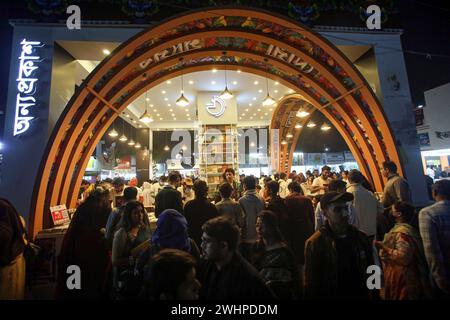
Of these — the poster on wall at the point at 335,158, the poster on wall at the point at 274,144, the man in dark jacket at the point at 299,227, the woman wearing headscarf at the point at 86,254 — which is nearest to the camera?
the woman wearing headscarf at the point at 86,254

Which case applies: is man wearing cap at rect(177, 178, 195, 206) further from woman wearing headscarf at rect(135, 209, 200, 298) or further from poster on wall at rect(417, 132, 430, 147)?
poster on wall at rect(417, 132, 430, 147)

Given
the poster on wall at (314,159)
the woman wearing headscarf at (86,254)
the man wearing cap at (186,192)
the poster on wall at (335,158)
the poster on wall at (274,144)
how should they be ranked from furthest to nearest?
the poster on wall at (314,159)
the poster on wall at (335,158)
the poster on wall at (274,144)
the man wearing cap at (186,192)
the woman wearing headscarf at (86,254)

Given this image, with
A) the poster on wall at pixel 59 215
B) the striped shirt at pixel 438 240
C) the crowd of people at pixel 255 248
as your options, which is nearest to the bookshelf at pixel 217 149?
the poster on wall at pixel 59 215

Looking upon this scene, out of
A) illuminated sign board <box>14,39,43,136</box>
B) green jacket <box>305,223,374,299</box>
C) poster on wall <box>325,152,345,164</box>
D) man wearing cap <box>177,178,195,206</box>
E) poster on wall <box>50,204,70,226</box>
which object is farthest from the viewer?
poster on wall <box>325,152,345,164</box>

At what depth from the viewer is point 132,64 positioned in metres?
5.70

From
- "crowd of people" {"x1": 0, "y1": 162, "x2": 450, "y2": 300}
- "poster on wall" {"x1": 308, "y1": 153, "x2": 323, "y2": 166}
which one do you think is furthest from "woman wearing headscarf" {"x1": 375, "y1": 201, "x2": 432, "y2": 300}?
"poster on wall" {"x1": 308, "y1": 153, "x2": 323, "y2": 166}

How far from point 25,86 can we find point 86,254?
14.4 ft

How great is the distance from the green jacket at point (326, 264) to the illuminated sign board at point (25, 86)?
19.7 ft

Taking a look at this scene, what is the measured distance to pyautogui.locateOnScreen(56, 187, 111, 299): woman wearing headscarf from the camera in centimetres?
272

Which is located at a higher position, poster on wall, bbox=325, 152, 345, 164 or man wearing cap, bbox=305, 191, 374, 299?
poster on wall, bbox=325, 152, 345, 164

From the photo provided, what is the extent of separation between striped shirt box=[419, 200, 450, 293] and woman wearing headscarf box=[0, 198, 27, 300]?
4.65 m

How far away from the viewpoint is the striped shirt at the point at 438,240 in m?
2.27

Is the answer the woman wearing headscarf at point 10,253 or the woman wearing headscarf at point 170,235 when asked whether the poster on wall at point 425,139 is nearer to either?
the woman wearing headscarf at point 170,235
